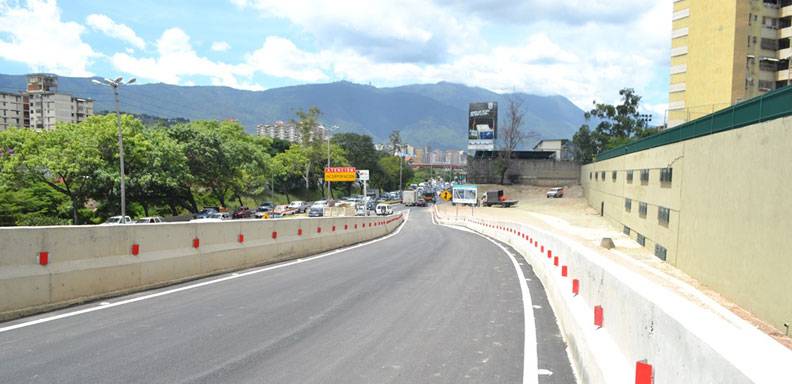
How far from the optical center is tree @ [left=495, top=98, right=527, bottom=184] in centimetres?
10019

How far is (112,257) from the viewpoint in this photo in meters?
9.11

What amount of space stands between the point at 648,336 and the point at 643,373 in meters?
0.24

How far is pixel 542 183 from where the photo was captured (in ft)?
331

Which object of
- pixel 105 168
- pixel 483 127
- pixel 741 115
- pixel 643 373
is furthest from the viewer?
pixel 483 127

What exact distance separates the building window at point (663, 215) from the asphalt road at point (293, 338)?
42.9 feet

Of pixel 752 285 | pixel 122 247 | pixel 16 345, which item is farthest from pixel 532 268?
pixel 16 345

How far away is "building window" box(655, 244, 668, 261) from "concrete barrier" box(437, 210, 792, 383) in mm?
A: 15038

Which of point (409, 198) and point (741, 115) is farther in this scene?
point (409, 198)

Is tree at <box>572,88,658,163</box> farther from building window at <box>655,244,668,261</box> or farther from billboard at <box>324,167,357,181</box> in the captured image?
building window at <box>655,244,668,261</box>

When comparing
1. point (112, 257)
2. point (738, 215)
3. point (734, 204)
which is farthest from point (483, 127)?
point (112, 257)

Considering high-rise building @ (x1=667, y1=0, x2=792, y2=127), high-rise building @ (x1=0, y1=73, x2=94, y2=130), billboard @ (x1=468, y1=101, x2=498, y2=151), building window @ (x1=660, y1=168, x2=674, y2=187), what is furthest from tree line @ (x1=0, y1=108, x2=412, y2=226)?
high-rise building @ (x1=0, y1=73, x2=94, y2=130)

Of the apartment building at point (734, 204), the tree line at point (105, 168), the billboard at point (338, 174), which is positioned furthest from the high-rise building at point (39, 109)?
the apartment building at point (734, 204)

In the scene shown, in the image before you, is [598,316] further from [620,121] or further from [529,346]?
[620,121]

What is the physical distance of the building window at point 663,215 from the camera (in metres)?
21.7
